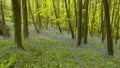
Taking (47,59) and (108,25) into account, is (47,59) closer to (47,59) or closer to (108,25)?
(47,59)

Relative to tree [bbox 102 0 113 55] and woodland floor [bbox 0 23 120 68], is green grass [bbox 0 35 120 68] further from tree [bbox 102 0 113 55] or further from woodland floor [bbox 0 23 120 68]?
tree [bbox 102 0 113 55]

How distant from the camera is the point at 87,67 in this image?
37.6ft

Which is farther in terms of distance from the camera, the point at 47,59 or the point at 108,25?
the point at 108,25

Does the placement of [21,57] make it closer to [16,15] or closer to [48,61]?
[48,61]

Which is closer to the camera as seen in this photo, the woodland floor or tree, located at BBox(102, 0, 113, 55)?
the woodland floor

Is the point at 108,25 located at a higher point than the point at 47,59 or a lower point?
higher

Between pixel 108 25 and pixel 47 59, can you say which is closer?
pixel 47 59

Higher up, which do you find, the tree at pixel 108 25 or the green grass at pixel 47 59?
the tree at pixel 108 25

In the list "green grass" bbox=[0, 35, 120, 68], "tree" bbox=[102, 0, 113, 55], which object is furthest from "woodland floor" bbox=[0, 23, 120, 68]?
"tree" bbox=[102, 0, 113, 55]

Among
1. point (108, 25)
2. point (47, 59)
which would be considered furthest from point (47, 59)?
point (108, 25)

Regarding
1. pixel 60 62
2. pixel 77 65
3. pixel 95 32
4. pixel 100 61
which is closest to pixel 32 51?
pixel 60 62

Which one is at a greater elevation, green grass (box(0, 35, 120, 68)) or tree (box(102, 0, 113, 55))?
tree (box(102, 0, 113, 55))

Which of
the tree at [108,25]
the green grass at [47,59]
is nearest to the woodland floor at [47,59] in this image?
the green grass at [47,59]

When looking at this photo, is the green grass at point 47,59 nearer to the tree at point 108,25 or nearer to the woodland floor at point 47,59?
the woodland floor at point 47,59
